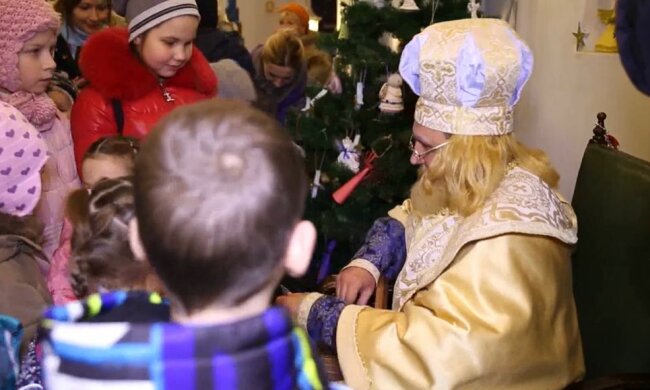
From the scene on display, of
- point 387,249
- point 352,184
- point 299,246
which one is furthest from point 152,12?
point 299,246

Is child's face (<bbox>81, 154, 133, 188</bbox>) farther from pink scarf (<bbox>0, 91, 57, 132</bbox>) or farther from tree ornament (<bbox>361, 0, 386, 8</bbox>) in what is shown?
tree ornament (<bbox>361, 0, 386, 8</bbox>)

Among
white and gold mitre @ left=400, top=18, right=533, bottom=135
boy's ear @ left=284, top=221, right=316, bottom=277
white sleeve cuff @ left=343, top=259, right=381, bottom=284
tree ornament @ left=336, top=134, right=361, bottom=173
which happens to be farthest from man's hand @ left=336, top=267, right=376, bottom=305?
boy's ear @ left=284, top=221, right=316, bottom=277

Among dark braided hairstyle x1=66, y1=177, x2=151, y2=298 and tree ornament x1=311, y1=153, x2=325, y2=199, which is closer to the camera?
dark braided hairstyle x1=66, y1=177, x2=151, y2=298

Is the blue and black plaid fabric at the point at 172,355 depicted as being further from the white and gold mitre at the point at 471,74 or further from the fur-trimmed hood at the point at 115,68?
the fur-trimmed hood at the point at 115,68

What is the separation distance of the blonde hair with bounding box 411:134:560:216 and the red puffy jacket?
931 mm

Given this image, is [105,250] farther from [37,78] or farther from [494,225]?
[37,78]

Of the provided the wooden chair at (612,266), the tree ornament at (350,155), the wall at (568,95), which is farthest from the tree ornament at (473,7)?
the wooden chair at (612,266)

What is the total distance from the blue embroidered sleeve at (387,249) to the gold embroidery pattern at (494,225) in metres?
0.16

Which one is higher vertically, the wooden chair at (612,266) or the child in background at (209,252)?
the child in background at (209,252)

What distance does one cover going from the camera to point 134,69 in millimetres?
2387

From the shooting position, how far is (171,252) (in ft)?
2.75

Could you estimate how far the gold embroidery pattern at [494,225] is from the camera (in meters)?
1.70

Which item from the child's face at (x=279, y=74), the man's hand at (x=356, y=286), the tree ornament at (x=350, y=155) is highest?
the child's face at (x=279, y=74)

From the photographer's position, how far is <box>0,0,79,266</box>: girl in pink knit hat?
2.09 m
